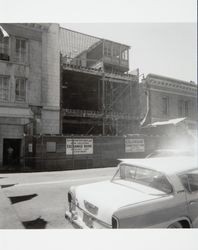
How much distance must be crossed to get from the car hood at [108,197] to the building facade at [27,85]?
9.98 metres

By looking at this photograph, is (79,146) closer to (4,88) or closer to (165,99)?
(4,88)

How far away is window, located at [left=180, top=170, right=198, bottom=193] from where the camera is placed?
370 cm

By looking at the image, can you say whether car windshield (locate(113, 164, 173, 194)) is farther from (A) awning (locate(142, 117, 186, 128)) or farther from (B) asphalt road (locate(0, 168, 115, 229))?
(A) awning (locate(142, 117, 186, 128))

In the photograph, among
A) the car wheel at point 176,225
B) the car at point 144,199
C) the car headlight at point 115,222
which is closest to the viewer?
the car headlight at point 115,222

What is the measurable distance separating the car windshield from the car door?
299 mm

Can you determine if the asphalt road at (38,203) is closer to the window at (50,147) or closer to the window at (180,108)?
the window at (50,147)

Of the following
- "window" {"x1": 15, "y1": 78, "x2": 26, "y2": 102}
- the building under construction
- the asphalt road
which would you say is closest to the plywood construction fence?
"window" {"x1": 15, "y1": 78, "x2": 26, "y2": 102}

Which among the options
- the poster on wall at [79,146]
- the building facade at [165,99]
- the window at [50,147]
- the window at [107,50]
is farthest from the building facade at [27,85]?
the building facade at [165,99]

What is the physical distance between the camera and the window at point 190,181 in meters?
3.70

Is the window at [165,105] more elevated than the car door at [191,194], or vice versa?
the window at [165,105]

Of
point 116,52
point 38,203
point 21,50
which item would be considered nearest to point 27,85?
point 21,50

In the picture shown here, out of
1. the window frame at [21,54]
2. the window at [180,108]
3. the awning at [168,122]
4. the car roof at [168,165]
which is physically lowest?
the car roof at [168,165]

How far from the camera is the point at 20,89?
15.2 metres
